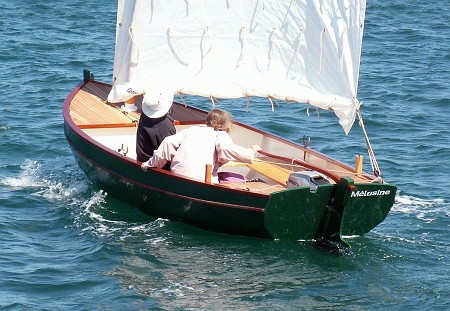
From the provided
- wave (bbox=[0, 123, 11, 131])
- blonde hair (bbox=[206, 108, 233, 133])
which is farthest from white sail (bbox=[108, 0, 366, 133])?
wave (bbox=[0, 123, 11, 131])

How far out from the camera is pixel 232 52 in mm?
13531

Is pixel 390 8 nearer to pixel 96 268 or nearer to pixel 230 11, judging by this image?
pixel 230 11

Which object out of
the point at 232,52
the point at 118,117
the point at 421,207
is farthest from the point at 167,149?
the point at 421,207

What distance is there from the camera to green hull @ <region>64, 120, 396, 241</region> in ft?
38.8

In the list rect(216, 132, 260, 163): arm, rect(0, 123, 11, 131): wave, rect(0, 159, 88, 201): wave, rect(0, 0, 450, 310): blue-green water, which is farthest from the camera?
rect(0, 123, 11, 131): wave

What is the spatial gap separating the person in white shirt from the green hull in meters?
0.17

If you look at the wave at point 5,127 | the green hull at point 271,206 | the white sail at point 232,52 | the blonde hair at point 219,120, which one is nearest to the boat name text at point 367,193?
the green hull at point 271,206

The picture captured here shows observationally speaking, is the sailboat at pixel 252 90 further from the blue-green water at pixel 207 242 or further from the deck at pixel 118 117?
the blue-green water at pixel 207 242

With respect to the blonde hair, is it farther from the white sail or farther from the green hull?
the white sail

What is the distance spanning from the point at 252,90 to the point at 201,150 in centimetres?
149

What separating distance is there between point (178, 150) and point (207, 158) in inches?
13.3

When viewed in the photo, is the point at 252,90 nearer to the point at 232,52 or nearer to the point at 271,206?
the point at 232,52

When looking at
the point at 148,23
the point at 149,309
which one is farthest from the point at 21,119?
the point at 149,309

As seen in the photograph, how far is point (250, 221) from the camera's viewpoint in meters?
12.1
